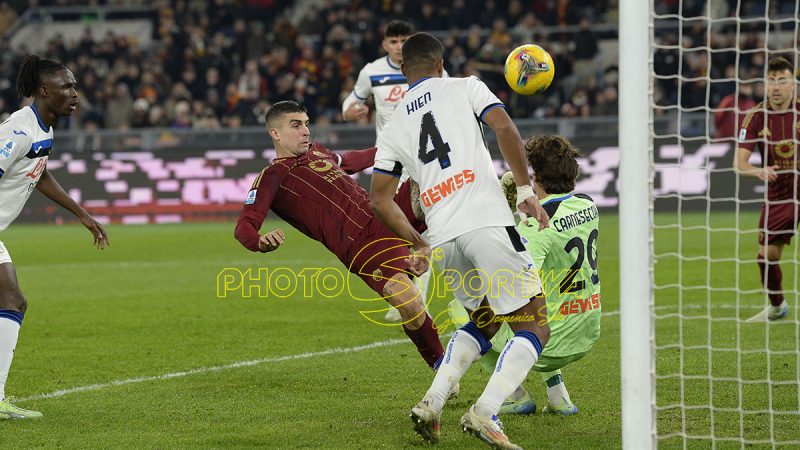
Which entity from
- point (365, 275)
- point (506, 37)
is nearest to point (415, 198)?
point (365, 275)

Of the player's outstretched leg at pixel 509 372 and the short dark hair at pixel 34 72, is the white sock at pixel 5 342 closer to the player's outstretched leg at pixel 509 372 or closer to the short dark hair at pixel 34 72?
the short dark hair at pixel 34 72

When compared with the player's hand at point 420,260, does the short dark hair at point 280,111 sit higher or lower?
higher

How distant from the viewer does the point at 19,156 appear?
658 centimetres

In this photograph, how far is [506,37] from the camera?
24797 mm

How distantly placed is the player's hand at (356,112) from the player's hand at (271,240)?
3.86 metres

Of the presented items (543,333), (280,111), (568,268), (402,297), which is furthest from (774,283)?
Result: (280,111)

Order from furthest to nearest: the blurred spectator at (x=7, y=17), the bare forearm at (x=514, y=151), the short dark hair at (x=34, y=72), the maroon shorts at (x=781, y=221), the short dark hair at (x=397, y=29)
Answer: the blurred spectator at (x=7, y=17) → the short dark hair at (x=397, y=29) → the maroon shorts at (x=781, y=221) → the short dark hair at (x=34, y=72) → the bare forearm at (x=514, y=151)

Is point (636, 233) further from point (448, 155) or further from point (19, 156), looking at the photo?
point (19, 156)

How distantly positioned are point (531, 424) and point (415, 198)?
1.84 metres

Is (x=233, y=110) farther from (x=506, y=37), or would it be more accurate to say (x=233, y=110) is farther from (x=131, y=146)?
(x=506, y=37)

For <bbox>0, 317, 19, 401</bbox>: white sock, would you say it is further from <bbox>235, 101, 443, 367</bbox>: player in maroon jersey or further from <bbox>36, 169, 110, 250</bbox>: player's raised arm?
<bbox>235, 101, 443, 367</bbox>: player in maroon jersey

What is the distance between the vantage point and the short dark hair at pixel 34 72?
680cm

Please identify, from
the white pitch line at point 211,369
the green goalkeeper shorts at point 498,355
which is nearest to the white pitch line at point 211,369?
the white pitch line at point 211,369

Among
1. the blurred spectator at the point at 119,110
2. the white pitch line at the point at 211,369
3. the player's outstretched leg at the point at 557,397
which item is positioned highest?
the player's outstretched leg at the point at 557,397
